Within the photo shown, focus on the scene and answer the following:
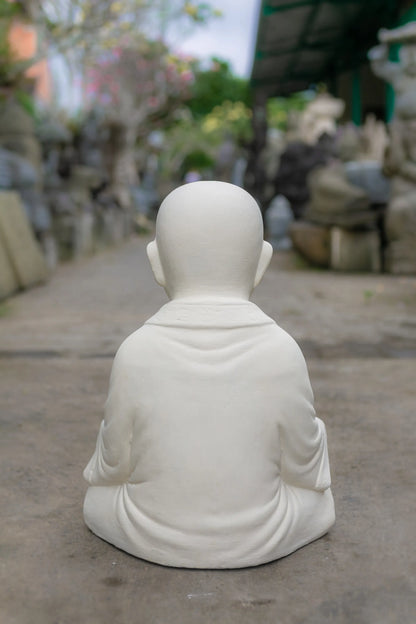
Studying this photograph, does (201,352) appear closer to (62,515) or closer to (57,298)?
(62,515)

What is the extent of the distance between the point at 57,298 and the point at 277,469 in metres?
5.35

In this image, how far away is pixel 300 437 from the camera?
2.01m

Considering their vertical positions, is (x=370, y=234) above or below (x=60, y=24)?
below

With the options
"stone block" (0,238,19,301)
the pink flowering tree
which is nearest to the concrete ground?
"stone block" (0,238,19,301)

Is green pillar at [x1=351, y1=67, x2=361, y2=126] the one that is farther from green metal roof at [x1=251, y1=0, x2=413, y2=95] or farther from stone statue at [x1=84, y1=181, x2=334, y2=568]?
stone statue at [x1=84, y1=181, x2=334, y2=568]

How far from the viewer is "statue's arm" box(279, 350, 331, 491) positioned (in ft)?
6.50

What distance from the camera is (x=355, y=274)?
341 inches

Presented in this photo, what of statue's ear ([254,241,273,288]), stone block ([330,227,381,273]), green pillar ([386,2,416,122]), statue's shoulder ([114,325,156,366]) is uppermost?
statue's ear ([254,241,273,288])

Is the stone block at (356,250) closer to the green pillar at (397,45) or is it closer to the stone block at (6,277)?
the green pillar at (397,45)

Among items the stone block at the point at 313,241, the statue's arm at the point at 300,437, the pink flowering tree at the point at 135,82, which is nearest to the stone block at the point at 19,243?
the stone block at the point at 313,241

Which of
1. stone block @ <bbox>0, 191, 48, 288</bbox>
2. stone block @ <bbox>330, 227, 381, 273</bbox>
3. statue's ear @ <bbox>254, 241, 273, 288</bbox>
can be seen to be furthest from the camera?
stone block @ <bbox>330, 227, 381, 273</bbox>

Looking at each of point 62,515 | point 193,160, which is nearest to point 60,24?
point 62,515

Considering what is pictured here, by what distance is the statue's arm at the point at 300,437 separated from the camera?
198 centimetres

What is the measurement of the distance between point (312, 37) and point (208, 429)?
50.6 ft
